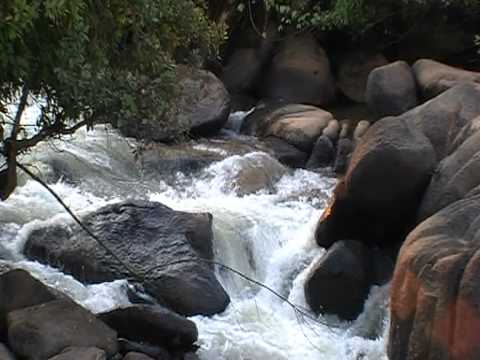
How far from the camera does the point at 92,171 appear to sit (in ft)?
37.7

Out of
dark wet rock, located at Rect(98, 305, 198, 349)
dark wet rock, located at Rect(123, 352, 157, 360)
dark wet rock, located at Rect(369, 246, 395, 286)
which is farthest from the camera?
dark wet rock, located at Rect(369, 246, 395, 286)

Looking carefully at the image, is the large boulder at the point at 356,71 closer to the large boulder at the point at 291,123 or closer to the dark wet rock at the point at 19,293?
the large boulder at the point at 291,123

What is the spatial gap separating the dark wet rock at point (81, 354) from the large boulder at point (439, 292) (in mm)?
2259

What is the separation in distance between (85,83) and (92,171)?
6.15 m

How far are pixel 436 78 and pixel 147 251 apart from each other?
6.13 meters

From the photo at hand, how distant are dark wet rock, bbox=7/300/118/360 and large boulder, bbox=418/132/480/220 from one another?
3.30 m

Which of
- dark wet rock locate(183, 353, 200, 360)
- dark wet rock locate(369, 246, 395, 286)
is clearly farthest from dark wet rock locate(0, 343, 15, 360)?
dark wet rock locate(369, 246, 395, 286)

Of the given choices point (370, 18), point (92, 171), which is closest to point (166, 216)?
point (92, 171)

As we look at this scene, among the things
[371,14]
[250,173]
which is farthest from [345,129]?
[250,173]

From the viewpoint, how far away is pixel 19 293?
7.16 metres

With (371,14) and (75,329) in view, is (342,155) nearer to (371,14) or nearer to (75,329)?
(371,14)

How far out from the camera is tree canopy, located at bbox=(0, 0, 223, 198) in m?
4.82

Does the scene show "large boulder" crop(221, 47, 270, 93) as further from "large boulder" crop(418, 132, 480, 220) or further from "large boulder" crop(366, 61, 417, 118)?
"large boulder" crop(418, 132, 480, 220)

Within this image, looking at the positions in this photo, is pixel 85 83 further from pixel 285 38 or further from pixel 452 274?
pixel 285 38
